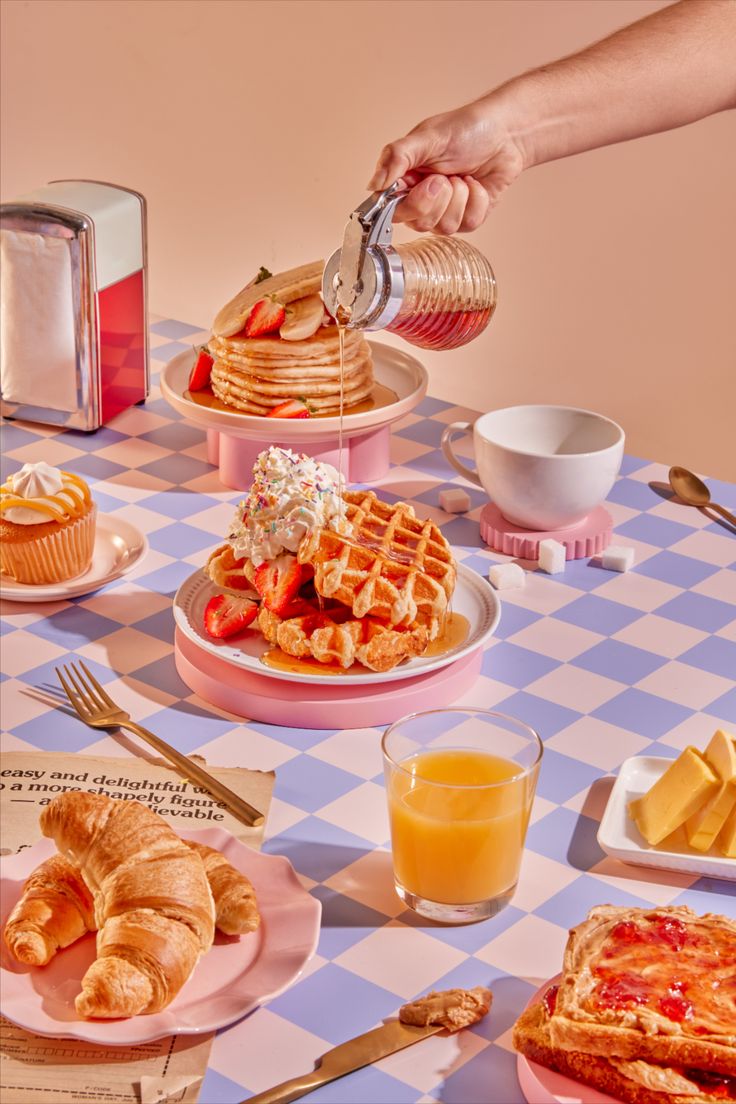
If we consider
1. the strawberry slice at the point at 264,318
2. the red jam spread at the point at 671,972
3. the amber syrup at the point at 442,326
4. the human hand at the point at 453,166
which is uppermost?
the human hand at the point at 453,166

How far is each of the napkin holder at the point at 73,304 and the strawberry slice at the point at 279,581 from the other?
32.9 inches

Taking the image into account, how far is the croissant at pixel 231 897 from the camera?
1.15m

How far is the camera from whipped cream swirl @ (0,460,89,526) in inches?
72.4

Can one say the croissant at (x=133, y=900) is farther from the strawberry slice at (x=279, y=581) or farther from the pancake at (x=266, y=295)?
the pancake at (x=266, y=295)

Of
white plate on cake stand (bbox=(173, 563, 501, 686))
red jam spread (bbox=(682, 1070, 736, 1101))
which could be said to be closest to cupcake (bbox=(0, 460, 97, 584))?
white plate on cake stand (bbox=(173, 563, 501, 686))

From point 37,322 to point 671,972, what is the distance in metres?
1.66

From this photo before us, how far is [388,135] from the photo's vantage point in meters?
3.46

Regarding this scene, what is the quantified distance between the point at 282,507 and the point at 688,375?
5.98 ft

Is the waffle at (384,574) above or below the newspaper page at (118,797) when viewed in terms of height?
above

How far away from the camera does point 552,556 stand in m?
1.95

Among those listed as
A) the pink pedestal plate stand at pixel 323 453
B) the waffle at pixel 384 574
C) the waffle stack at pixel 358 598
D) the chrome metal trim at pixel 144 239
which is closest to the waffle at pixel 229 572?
the waffle stack at pixel 358 598

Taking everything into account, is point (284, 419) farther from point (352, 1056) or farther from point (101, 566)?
point (352, 1056)

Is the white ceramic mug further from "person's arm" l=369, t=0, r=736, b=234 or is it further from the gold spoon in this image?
"person's arm" l=369, t=0, r=736, b=234

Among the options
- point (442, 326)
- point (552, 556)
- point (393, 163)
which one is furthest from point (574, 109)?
point (552, 556)
